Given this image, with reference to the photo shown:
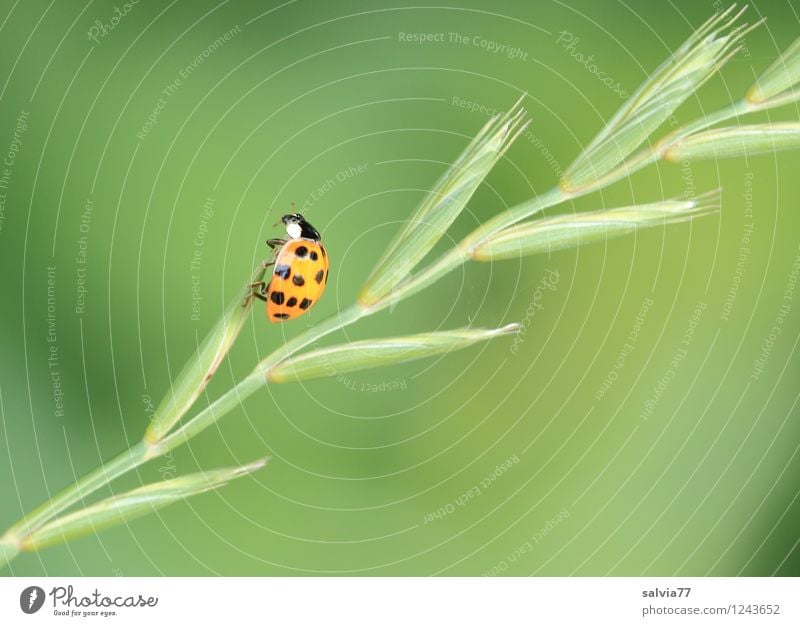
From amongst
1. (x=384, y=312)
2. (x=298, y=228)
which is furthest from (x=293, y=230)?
(x=384, y=312)

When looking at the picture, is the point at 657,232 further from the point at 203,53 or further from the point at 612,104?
the point at 203,53

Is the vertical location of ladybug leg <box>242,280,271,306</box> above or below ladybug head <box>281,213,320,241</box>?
below

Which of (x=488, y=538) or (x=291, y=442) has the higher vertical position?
(x=291, y=442)

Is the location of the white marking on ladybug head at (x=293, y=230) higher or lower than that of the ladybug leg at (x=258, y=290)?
higher

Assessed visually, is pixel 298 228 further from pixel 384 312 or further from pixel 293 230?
pixel 384 312

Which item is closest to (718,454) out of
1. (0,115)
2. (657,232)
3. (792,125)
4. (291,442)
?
(657,232)

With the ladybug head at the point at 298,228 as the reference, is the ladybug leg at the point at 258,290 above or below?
below
